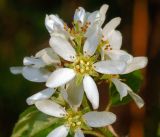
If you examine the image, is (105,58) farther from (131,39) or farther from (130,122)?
(131,39)

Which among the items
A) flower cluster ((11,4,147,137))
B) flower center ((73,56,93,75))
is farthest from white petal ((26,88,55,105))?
flower center ((73,56,93,75))

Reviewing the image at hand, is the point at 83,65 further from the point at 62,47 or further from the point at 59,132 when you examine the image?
the point at 59,132

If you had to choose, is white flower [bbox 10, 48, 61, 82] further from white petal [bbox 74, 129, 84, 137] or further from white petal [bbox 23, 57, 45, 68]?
white petal [bbox 74, 129, 84, 137]

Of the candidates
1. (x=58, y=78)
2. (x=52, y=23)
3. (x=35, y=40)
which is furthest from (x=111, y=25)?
(x=35, y=40)

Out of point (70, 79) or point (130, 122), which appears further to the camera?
point (130, 122)

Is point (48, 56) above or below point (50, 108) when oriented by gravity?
above

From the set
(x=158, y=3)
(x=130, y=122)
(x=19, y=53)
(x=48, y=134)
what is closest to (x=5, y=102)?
(x=19, y=53)
